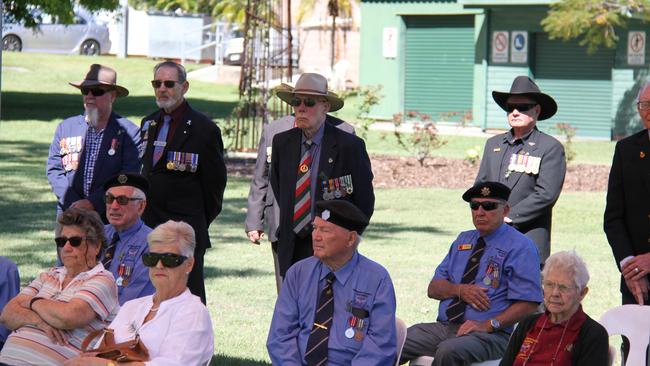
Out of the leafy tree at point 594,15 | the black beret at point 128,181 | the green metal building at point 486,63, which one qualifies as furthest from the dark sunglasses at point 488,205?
the green metal building at point 486,63

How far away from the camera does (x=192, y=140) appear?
25.2 ft

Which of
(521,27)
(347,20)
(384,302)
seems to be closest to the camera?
(384,302)

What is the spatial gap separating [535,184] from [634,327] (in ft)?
6.75

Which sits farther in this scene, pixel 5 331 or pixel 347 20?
pixel 347 20

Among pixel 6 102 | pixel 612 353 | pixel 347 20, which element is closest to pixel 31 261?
pixel 612 353

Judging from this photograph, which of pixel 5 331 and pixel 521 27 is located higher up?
pixel 521 27

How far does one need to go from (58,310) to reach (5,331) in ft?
2.01

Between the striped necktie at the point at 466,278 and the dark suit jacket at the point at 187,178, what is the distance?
182 cm

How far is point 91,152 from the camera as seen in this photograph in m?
7.78

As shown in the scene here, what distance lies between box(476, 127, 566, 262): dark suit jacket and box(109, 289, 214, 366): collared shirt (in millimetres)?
3055

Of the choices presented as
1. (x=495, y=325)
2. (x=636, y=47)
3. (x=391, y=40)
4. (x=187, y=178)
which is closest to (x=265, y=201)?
(x=187, y=178)

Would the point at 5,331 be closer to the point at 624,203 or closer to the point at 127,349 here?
the point at 127,349

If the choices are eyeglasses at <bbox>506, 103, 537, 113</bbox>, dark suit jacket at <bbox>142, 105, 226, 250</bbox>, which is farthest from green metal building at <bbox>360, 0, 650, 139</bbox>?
dark suit jacket at <bbox>142, 105, 226, 250</bbox>

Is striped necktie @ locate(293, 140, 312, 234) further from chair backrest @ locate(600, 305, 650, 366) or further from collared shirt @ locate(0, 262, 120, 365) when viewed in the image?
chair backrest @ locate(600, 305, 650, 366)
